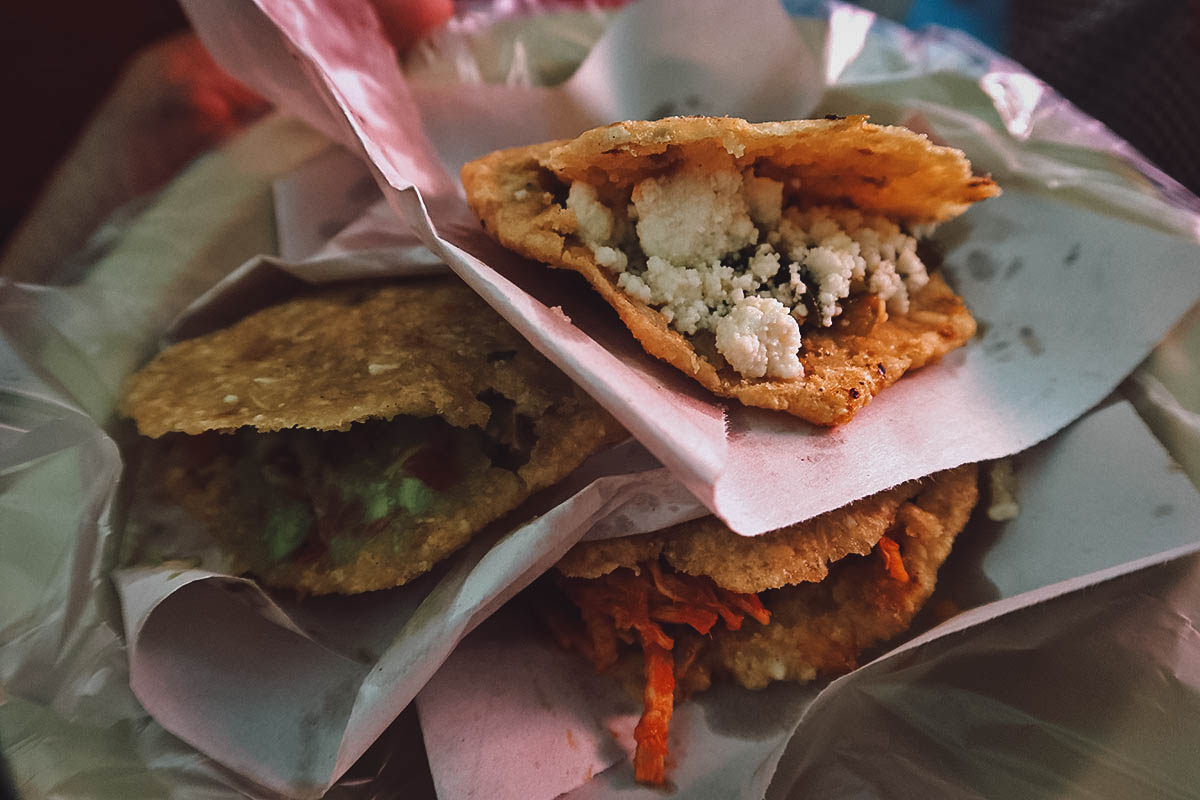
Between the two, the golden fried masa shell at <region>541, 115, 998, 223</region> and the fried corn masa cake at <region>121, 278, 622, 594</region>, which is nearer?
the golden fried masa shell at <region>541, 115, 998, 223</region>

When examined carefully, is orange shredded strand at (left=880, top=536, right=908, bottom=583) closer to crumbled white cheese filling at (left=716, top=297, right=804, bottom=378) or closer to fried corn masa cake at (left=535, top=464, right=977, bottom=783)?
fried corn masa cake at (left=535, top=464, right=977, bottom=783)

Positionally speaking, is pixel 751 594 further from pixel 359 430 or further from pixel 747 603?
pixel 359 430

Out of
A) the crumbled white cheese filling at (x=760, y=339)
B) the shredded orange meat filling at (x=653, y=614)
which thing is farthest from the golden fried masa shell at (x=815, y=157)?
the shredded orange meat filling at (x=653, y=614)

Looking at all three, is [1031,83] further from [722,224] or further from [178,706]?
[178,706]

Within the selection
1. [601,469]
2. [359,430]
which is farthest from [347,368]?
[601,469]

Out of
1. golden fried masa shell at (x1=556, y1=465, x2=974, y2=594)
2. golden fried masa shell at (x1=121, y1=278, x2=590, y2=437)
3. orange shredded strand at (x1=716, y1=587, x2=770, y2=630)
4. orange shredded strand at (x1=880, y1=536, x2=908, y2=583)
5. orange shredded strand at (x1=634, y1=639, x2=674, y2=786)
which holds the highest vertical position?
golden fried masa shell at (x1=121, y1=278, x2=590, y2=437)

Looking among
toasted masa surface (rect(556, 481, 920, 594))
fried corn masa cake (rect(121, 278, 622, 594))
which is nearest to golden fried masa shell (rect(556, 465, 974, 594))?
toasted masa surface (rect(556, 481, 920, 594))

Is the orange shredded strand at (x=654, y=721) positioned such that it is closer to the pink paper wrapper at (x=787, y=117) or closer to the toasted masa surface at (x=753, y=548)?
the toasted masa surface at (x=753, y=548)
